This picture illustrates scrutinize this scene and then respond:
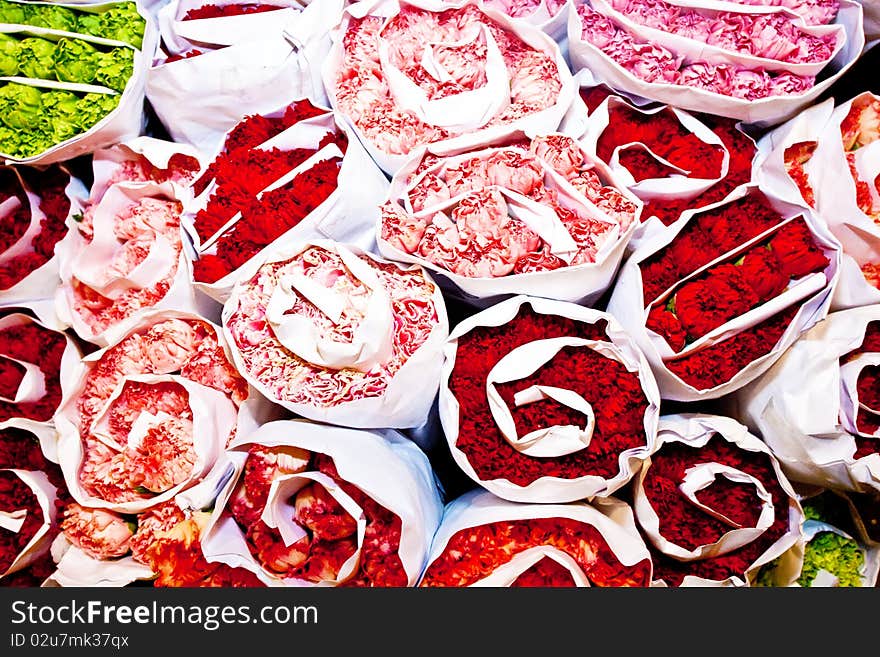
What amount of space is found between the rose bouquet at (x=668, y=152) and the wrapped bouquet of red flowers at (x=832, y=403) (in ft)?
1.04

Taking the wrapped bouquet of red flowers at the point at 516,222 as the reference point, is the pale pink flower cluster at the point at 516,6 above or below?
above

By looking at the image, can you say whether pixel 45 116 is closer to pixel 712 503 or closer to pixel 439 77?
pixel 439 77

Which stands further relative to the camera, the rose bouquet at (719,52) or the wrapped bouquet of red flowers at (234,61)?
the wrapped bouquet of red flowers at (234,61)

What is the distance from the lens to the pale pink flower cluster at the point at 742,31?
3.99ft

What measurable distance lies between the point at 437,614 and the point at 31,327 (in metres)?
1.09

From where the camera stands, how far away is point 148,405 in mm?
1186

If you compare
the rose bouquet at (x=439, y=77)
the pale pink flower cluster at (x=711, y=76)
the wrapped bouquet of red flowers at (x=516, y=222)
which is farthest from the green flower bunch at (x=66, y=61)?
the pale pink flower cluster at (x=711, y=76)

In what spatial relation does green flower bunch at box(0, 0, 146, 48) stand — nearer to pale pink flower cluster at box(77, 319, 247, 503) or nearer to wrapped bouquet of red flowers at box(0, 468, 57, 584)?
pale pink flower cluster at box(77, 319, 247, 503)

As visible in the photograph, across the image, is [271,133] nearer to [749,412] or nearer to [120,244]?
[120,244]

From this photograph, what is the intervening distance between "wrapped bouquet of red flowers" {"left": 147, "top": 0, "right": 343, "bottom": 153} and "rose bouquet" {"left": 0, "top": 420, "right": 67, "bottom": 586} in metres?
0.71

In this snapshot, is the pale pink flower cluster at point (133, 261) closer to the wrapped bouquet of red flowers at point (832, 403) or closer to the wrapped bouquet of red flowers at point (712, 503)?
the wrapped bouquet of red flowers at point (712, 503)

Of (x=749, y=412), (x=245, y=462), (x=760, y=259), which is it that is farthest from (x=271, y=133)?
(x=749, y=412)

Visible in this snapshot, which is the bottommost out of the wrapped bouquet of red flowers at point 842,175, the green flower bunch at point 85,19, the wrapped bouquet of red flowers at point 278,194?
the wrapped bouquet of red flowers at point 278,194

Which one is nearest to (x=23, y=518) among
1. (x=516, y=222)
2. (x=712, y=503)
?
(x=516, y=222)
